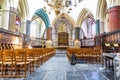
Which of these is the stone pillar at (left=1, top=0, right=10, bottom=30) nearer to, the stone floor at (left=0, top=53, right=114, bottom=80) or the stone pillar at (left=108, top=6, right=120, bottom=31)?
the stone pillar at (left=108, top=6, right=120, bottom=31)

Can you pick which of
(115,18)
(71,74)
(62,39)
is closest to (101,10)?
(115,18)

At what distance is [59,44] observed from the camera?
26.2 metres

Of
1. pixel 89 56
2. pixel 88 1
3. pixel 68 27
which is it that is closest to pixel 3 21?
pixel 89 56

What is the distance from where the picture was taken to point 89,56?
960 centimetres

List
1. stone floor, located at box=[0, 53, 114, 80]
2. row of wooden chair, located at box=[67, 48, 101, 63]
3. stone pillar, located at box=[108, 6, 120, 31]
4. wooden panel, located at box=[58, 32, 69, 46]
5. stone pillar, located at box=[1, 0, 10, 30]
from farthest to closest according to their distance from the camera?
wooden panel, located at box=[58, 32, 69, 46] < stone pillar, located at box=[1, 0, 10, 30] < stone pillar, located at box=[108, 6, 120, 31] < row of wooden chair, located at box=[67, 48, 101, 63] < stone floor, located at box=[0, 53, 114, 80]

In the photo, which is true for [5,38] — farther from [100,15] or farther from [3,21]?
[100,15]

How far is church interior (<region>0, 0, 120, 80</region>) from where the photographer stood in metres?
5.05

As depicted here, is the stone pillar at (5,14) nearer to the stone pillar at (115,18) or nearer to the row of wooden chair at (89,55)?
the row of wooden chair at (89,55)

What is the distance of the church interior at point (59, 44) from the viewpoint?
505cm

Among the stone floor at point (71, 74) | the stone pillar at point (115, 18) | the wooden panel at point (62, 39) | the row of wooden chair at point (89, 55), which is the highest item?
the stone pillar at point (115, 18)

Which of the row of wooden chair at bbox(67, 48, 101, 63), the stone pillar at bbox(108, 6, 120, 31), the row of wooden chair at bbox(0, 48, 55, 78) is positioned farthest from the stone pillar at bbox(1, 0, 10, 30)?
the stone pillar at bbox(108, 6, 120, 31)

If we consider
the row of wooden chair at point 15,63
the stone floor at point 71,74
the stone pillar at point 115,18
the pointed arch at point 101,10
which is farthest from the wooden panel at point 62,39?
the row of wooden chair at point 15,63

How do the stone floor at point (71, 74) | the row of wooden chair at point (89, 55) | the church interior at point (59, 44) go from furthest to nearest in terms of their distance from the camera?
the row of wooden chair at point (89, 55) < the church interior at point (59, 44) < the stone floor at point (71, 74)

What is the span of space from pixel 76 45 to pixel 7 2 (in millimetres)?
12988
